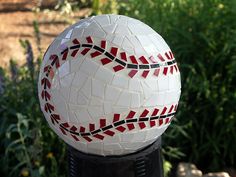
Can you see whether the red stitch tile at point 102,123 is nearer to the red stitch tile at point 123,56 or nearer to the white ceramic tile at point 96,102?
the white ceramic tile at point 96,102

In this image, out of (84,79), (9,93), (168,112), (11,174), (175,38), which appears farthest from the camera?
(175,38)

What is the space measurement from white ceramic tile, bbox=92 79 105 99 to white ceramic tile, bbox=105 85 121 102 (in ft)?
0.05

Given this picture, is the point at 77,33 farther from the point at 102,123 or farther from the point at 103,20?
the point at 102,123

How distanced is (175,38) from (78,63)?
2.24 metres

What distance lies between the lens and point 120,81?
195 centimetres

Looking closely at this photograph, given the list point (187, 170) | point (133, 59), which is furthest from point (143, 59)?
point (187, 170)

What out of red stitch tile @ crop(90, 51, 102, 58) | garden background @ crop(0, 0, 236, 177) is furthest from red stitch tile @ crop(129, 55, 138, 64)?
garden background @ crop(0, 0, 236, 177)

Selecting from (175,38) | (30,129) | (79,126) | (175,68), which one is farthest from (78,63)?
(175,38)

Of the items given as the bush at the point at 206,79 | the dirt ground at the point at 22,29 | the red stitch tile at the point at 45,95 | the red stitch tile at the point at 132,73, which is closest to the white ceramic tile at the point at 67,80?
the red stitch tile at the point at 45,95

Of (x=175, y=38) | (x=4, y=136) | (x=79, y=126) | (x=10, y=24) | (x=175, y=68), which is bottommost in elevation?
(x=10, y=24)

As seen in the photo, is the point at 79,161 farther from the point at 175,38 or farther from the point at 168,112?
the point at 175,38

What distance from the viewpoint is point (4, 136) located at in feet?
12.3

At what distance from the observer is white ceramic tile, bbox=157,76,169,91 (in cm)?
203

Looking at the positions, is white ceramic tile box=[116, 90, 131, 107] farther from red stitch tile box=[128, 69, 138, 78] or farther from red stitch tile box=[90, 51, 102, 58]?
red stitch tile box=[90, 51, 102, 58]
